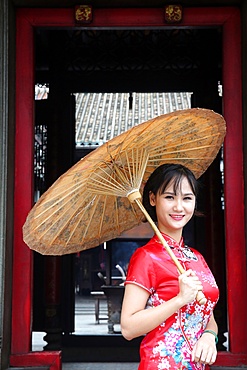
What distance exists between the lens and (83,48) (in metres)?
7.00

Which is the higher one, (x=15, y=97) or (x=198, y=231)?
(x=15, y=97)

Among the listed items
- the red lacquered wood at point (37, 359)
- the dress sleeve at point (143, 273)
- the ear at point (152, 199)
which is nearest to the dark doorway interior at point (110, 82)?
the red lacquered wood at point (37, 359)

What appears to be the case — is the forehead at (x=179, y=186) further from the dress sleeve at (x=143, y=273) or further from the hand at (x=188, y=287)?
the hand at (x=188, y=287)

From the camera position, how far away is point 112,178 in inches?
98.3

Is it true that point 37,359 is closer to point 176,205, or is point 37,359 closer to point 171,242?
point 171,242

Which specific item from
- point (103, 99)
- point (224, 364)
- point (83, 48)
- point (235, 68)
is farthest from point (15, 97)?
point (103, 99)

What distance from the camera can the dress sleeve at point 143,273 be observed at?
2283mm

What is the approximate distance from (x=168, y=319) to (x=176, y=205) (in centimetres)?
40

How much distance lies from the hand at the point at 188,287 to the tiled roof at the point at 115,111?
908cm

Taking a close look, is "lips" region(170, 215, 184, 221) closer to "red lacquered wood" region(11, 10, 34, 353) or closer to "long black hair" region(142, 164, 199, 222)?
"long black hair" region(142, 164, 199, 222)

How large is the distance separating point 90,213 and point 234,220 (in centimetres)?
113

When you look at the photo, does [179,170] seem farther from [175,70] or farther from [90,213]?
[175,70]

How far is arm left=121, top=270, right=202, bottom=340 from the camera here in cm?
213

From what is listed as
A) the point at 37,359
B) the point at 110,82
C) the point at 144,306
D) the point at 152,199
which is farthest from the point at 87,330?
the point at 144,306
